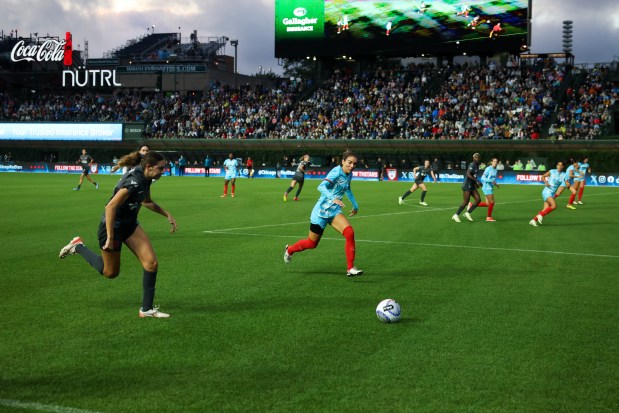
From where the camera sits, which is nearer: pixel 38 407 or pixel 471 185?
pixel 38 407

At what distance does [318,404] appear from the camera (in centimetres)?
521

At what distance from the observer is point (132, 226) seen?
7.95 metres

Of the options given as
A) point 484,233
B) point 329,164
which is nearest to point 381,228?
point 484,233

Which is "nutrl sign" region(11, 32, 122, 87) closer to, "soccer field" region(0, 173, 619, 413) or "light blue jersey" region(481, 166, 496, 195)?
"light blue jersey" region(481, 166, 496, 195)

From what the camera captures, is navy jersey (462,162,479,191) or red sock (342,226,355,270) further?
navy jersey (462,162,479,191)

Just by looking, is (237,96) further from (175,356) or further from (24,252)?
(175,356)

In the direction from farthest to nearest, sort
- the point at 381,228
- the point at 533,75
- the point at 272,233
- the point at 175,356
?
the point at 533,75 < the point at 381,228 < the point at 272,233 < the point at 175,356

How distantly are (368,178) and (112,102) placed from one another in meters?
33.2

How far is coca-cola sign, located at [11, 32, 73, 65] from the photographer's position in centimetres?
7125

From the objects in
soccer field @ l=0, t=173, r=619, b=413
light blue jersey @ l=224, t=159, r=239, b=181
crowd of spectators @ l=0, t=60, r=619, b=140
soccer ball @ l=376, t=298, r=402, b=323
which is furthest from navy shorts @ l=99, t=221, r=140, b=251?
crowd of spectators @ l=0, t=60, r=619, b=140

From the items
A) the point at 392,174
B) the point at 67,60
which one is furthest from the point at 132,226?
the point at 67,60

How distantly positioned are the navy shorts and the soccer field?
861 millimetres

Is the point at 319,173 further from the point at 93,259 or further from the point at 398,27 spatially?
the point at 93,259

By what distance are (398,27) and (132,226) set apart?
5180 cm
